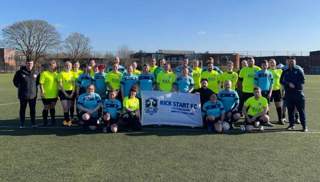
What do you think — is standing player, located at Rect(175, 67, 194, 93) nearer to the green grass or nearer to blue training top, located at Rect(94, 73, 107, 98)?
the green grass

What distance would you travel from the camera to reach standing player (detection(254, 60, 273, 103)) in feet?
36.0

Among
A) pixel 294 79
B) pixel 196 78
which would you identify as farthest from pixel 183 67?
pixel 294 79

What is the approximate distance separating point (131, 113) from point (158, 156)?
9.96 feet

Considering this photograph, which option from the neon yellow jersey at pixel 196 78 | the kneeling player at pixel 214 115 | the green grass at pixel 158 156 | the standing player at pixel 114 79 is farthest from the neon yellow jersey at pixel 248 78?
the standing player at pixel 114 79

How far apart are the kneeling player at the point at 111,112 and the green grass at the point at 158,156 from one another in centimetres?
44

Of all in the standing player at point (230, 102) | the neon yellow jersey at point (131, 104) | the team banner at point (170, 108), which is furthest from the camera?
the team banner at point (170, 108)

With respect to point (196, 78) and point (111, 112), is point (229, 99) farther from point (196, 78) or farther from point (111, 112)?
point (111, 112)

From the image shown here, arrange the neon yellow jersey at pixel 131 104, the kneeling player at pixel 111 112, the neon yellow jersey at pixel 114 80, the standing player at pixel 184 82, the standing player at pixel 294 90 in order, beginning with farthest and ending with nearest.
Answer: the neon yellow jersey at pixel 114 80 < the standing player at pixel 184 82 < the neon yellow jersey at pixel 131 104 < the standing player at pixel 294 90 < the kneeling player at pixel 111 112

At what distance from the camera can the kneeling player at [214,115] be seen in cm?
981

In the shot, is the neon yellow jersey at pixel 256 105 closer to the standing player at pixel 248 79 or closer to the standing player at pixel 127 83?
the standing player at pixel 248 79

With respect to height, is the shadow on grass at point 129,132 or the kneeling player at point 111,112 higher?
the kneeling player at point 111,112

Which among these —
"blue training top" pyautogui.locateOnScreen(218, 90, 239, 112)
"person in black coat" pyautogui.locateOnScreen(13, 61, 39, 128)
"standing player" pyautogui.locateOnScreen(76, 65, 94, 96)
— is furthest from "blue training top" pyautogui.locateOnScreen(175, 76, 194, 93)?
"person in black coat" pyautogui.locateOnScreen(13, 61, 39, 128)

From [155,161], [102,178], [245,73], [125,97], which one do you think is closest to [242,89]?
[245,73]

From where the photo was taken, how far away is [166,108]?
1075 centimetres
